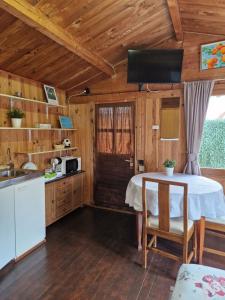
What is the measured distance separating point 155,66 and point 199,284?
2854 mm

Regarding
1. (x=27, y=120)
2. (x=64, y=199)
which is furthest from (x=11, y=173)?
(x=64, y=199)

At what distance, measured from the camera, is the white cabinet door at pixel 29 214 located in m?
2.52

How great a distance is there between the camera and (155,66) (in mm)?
3295

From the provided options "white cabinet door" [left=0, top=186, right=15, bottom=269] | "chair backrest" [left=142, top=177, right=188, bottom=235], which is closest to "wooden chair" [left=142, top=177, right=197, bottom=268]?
"chair backrest" [left=142, top=177, right=188, bottom=235]

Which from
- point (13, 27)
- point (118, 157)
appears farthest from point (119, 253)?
point (13, 27)

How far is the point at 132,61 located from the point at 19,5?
1.76 metres

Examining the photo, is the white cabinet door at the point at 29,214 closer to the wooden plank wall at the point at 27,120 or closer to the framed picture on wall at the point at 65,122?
the wooden plank wall at the point at 27,120

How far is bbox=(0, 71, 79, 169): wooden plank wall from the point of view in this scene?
10.1ft

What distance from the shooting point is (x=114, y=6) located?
8.12 ft

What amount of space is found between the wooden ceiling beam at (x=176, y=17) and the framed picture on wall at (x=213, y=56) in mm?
393

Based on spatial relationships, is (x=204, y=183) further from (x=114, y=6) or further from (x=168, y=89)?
(x=114, y=6)

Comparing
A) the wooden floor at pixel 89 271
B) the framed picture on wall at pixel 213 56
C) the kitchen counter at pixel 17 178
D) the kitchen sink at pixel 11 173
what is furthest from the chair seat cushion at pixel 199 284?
the framed picture on wall at pixel 213 56

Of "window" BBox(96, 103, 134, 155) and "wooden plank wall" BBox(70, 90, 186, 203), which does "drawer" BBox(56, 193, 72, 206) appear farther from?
"wooden plank wall" BBox(70, 90, 186, 203)

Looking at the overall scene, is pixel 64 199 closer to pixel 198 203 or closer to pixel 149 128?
pixel 149 128
